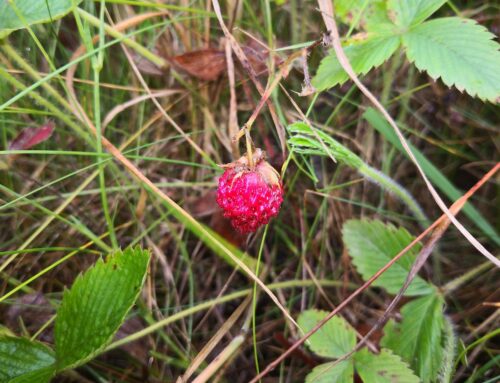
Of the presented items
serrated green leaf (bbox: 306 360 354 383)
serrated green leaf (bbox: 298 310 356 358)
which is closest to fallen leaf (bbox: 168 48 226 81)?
serrated green leaf (bbox: 298 310 356 358)

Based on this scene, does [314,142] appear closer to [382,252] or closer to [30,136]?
[382,252]

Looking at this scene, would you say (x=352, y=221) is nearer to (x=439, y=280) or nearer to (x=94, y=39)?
(x=439, y=280)

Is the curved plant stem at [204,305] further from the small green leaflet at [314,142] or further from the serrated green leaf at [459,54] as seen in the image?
the serrated green leaf at [459,54]

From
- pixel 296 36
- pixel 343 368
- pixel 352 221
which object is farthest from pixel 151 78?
pixel 343 368

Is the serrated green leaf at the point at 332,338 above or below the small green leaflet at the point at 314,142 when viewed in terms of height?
below

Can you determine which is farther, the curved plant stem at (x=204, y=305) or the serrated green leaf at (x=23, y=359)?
the curved plant stem at (x=204, y=305)

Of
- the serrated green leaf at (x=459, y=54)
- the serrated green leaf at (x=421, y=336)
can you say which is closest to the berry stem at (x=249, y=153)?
the serrated green leaf at (x=459, y=54)
